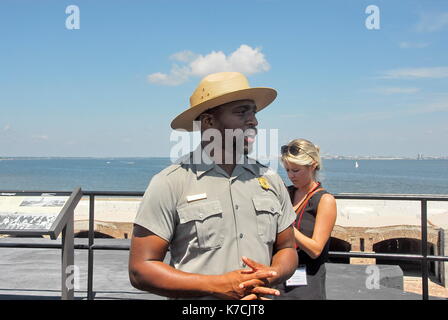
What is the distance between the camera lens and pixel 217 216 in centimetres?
185

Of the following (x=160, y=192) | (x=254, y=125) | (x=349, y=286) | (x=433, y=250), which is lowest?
(x=433, y=250)

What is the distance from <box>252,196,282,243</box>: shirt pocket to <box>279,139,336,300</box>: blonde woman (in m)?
0.60

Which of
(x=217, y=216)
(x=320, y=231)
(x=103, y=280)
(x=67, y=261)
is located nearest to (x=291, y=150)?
(x=320, y=231)

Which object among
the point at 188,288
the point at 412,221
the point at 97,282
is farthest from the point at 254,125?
the point at 412,221

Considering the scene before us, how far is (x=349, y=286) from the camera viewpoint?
18.1ft

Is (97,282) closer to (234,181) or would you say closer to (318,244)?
(318,244)

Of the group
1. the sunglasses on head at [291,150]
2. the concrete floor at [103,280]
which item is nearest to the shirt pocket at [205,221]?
the sunglasses on head at [291,150]

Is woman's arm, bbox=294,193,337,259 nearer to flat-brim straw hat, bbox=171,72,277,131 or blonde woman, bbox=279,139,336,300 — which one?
blonde woman, bbox=279,139,336,300

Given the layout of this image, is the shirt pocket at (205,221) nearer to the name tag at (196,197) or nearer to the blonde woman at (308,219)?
the name tag at (196,197)

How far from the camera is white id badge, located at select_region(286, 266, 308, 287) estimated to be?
2.54 metres

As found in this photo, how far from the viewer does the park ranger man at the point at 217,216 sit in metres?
1.78

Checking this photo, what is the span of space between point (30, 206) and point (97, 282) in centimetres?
213

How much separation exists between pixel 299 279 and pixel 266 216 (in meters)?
0.79
